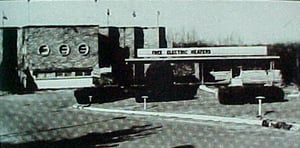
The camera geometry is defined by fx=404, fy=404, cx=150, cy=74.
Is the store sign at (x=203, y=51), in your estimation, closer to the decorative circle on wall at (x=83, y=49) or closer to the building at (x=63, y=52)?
the building at (x=63, y=52)

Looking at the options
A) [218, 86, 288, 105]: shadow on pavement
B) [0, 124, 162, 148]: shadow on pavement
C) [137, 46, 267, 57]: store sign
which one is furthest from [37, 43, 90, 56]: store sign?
[218, 86, 288, 105]: shadow on pavement

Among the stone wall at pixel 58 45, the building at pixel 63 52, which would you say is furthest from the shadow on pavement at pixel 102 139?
the stone wall at pixel 58 45

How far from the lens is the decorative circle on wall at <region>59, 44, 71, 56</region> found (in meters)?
2.52

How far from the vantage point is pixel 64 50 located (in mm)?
2525

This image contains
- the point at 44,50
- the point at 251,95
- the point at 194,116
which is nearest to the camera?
the point at 44,50

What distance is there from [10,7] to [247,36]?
1.58m

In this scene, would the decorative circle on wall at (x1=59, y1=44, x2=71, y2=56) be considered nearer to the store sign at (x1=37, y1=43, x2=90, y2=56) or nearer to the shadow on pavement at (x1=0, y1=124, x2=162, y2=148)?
the store sign at (x1=37, y1=43, x2=90, y2=56)

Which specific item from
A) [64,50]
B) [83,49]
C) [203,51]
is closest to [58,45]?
[64,50]

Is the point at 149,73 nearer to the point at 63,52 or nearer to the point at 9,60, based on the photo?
the point at 63,52

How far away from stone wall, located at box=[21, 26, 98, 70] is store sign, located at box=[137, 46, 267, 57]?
32 cm

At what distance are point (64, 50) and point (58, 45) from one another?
48 mm

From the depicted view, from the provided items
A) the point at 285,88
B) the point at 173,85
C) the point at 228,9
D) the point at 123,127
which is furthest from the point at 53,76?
the point at 285,88

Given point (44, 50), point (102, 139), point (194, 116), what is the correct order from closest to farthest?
1. point (44, 50)
2. point (102, 139)
3. point (194, 116)

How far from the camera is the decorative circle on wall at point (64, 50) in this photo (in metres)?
2.52
